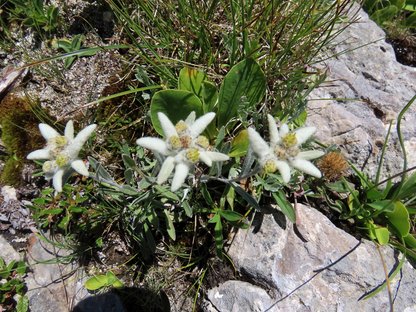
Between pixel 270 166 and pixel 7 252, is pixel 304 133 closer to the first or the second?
pixel 270 166

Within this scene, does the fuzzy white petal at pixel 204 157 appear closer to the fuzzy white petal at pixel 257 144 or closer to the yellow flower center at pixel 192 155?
the yellow flower center at pixel 192 155

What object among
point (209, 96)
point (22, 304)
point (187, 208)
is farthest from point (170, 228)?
point (22, 304)

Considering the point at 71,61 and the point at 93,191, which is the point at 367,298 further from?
the point at 71,61

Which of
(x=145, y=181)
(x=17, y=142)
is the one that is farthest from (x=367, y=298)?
(x=17, y=142)

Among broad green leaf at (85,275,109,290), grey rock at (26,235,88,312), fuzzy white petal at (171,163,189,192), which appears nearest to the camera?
fuzzy white petal at (171,163,189,192)

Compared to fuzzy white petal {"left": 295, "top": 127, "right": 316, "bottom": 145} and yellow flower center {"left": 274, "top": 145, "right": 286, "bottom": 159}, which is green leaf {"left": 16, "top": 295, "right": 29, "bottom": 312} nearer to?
yellow flower center {"left": 274, "top": 145, "right": 286, "bottom": 159}

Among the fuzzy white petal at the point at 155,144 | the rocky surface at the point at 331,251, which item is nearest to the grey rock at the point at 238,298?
the rocky surface at the point at 331,251

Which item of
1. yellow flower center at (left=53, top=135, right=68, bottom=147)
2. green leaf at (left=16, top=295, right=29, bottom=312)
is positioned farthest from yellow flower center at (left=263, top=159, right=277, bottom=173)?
green leaf at (left=16, top=295, right=29, bottom=312)
